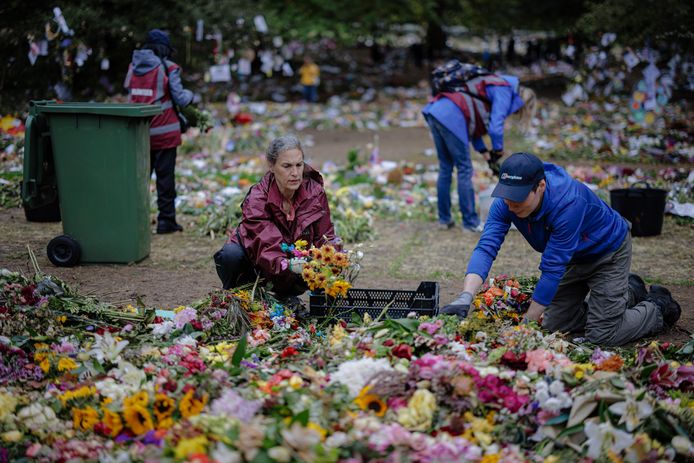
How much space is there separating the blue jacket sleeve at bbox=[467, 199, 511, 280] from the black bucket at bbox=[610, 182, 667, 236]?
12.5 feet

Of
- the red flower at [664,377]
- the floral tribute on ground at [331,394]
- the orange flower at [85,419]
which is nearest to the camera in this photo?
the floral tribute on ground at [331,394]

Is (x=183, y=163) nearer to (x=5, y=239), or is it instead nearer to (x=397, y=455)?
(x=5, y=239)

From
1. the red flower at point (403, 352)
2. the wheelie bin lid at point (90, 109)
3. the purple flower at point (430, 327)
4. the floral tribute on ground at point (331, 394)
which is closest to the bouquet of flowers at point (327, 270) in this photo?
the floral tribute on ground at point (331, 394)

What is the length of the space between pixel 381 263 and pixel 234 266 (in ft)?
8.03

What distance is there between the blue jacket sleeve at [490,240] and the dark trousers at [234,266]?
59.4 inches

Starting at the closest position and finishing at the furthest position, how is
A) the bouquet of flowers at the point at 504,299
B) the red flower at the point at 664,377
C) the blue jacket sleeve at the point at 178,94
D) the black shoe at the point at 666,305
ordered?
the red flower at the point at 664,377 < the bouquet of flowers at the point at 504,299 < the black shoe at the point at 666,305 < the blue jacket sleeve at the point at 178,94

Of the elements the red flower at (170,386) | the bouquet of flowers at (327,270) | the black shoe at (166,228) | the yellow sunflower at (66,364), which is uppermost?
the bouquet of flowers at (327,270)

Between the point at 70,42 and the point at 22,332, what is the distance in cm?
946

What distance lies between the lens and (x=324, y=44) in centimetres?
2836

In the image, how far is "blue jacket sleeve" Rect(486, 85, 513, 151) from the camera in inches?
312

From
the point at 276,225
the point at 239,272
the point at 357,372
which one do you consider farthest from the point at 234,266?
the point at 357,372

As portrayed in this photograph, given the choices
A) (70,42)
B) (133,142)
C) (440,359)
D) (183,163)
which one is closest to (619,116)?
(183,163)

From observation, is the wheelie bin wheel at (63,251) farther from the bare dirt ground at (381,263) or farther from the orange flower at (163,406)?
the orange flower at (163,406)

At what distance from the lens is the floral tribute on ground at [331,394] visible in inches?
124
